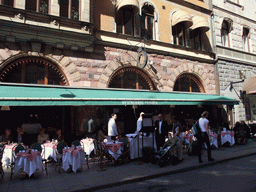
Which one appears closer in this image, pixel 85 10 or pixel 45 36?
pixel 45 36

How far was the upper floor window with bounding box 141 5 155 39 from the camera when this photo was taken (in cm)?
1227

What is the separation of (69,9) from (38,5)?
1.42m

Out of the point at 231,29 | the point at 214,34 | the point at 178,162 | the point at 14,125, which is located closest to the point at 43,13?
the point at 14,125

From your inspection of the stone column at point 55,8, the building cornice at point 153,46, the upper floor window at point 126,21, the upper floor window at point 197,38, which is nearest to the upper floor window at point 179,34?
the building cornice at point 153,46

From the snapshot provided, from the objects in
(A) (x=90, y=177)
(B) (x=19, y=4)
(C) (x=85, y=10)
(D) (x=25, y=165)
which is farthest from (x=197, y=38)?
(D) (x=25, y=165)

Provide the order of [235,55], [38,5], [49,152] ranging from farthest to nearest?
[235,55]
[38,5]
[49,152]

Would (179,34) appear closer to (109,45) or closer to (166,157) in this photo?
(109,45)

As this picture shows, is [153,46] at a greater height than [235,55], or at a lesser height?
lesser

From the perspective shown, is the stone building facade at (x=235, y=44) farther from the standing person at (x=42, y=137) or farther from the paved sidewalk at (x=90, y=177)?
the standing person at (x=42, y=137)

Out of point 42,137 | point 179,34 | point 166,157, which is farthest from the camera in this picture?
point 179,34

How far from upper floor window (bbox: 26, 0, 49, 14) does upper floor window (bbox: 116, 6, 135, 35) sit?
3923 millimetres

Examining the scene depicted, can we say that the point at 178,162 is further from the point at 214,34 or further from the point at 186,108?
the point at 214,34

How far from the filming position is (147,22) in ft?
40.9

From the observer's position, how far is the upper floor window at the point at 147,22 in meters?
12.3
